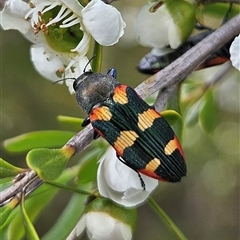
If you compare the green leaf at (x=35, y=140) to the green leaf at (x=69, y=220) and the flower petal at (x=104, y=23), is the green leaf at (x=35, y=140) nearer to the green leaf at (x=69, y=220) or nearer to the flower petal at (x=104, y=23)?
the green leaf at (x=69, y=220)

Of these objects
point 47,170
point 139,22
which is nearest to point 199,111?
point 139,22

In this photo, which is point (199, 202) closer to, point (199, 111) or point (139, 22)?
point (199, 111)

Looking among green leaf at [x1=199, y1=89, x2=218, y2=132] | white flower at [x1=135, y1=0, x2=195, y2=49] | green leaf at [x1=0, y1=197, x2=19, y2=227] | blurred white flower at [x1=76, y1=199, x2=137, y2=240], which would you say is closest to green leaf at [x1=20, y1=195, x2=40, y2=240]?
green leaf at [x1=0, y1=197, x2=19, y2=227]

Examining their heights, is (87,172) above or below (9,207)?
below

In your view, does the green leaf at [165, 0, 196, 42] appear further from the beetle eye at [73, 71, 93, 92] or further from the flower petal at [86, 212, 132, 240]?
the flower petal at [86, 212, 132, 240]

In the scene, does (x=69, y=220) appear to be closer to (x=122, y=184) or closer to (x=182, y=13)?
(x=122, y=184)

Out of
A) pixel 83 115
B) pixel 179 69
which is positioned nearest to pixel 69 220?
pixel 179 69
